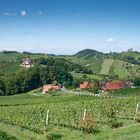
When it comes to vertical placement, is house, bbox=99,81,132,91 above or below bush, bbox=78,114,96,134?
below

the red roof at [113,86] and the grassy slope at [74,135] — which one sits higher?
the grassy slope at [74,135]

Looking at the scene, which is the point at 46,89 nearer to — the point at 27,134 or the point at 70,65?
the point at 70,65

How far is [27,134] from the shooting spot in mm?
20891

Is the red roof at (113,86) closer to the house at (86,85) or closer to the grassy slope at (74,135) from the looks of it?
the house at (86,85)

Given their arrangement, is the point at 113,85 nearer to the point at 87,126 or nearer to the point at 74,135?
the point at 87,126

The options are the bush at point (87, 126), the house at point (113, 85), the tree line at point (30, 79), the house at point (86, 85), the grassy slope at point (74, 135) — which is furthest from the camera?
the house at point (113, 85)

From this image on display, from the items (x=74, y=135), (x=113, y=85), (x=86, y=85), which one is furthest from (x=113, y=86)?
(x=74, y=135)

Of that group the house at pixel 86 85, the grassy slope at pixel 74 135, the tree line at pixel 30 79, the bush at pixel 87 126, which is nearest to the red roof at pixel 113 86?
the house at pixel 86 85

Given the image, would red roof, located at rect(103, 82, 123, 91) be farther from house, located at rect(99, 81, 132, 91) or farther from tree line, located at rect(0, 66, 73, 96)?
tree line, located at rect(0, 66, 73, 96)

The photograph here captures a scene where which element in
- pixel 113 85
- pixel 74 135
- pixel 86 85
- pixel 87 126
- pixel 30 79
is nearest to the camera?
pixel 74 135

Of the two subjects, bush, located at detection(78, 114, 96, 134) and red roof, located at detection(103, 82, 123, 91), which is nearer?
bush, located at detection(78, 114, 96, 134)

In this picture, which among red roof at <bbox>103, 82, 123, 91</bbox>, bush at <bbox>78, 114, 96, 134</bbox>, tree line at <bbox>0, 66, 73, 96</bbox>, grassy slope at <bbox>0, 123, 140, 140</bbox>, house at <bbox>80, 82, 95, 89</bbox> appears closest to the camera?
grassy slope at <bbox>0, 123, 140, 140</bbox>

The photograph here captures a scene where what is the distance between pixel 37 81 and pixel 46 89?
40.2 feet

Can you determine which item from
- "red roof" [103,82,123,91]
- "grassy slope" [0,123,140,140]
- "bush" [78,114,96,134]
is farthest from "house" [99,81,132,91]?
"bush" [78,114,96,134]
